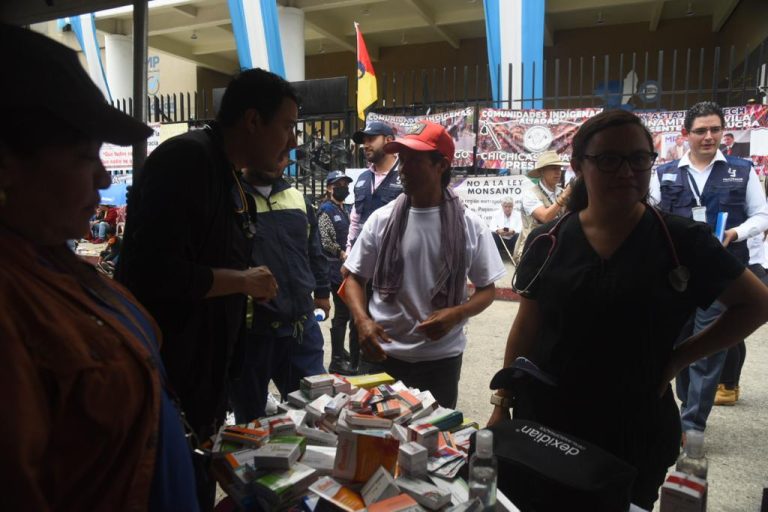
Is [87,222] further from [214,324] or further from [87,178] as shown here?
[214,324]

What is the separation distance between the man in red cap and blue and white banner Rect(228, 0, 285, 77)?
893 cm

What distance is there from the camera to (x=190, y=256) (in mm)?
1972

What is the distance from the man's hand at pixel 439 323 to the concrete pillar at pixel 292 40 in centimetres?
1152

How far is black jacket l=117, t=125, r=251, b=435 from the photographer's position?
1.86 m

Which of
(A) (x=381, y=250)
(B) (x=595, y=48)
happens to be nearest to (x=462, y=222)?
(A) (x=381, y=250)

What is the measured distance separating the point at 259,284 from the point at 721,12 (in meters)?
15.3

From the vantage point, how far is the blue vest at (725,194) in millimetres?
3750

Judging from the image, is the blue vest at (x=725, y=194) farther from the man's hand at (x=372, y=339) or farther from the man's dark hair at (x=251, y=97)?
the man's dark hair at (x=251, y=97)

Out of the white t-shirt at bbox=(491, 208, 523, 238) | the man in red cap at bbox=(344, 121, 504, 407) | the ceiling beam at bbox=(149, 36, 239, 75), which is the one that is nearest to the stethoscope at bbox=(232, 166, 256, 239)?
the man in red cap at bbox=(344, 121, 504, 407)

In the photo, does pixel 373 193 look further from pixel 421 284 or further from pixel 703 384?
pixel 703 384

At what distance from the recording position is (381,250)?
8.51ft

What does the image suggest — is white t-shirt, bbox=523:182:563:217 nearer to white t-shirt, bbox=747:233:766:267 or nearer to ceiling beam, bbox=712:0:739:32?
white t-shirt, bbox=747:233:766:267

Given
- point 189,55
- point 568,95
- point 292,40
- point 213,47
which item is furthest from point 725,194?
point 189,55

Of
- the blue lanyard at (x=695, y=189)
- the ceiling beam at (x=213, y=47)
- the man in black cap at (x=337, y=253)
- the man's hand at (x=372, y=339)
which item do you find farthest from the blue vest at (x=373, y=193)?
the ceiling beam at (x=213, y=47)
